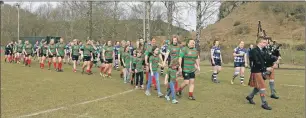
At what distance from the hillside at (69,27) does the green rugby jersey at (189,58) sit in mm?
25184

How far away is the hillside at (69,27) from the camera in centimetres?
3997

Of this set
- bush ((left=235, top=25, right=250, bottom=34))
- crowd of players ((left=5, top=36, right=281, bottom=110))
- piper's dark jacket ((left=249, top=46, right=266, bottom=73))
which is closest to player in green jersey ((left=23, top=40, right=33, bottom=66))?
crowd of players ((left=5, top=36, right=281, bottom=110))

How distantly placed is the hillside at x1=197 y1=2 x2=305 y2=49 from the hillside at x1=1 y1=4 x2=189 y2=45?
10.4 meters

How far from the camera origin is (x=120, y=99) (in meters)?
9.77

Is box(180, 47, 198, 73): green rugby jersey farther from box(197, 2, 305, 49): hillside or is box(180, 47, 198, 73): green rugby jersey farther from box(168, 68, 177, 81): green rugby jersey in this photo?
box(197, 2, 305, 49): hillside

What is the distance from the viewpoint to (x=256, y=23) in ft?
168

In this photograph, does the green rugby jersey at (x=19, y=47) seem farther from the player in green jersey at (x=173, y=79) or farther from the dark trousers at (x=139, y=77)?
the player in green jersey at (x=173, y=79)

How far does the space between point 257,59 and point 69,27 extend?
43705 mm

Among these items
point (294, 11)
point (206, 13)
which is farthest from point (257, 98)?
point (294, 11)

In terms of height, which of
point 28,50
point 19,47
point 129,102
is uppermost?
point 19,47

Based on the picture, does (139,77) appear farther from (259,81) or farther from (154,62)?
(259,81)

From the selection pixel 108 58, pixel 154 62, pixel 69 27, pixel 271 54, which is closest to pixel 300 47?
pixel 108 58

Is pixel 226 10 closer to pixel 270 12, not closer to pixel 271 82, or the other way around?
pixel 270 12

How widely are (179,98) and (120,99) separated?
6.39 feet
